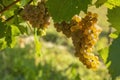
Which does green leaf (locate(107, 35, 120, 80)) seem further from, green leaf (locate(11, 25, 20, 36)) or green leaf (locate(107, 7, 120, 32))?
green leaf (locate(11, 25, 20, 36))

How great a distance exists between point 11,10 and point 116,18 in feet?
1.77

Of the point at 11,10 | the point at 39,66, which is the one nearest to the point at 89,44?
the point at 11,10

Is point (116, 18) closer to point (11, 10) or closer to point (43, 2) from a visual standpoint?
point (43, 2)

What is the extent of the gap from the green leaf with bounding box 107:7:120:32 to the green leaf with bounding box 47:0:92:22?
0.38ft

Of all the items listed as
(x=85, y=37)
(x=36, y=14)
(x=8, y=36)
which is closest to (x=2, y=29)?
(x=8, y=36)

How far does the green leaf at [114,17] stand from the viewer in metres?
1.42

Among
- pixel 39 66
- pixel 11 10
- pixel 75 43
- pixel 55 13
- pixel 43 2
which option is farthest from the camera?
pixel 39 66

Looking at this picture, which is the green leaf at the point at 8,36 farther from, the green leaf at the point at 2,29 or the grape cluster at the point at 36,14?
the grape cluster at the point at 36,14

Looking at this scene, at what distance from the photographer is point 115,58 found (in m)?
1.25

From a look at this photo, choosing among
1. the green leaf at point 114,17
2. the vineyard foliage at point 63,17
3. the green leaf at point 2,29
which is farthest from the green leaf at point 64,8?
the green leaf at point 2,29

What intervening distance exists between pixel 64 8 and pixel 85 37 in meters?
0.18

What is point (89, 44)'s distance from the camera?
152cm

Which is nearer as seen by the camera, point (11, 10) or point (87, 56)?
point (87, 56)

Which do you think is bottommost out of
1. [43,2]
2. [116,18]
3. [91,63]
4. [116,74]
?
[116,74]
